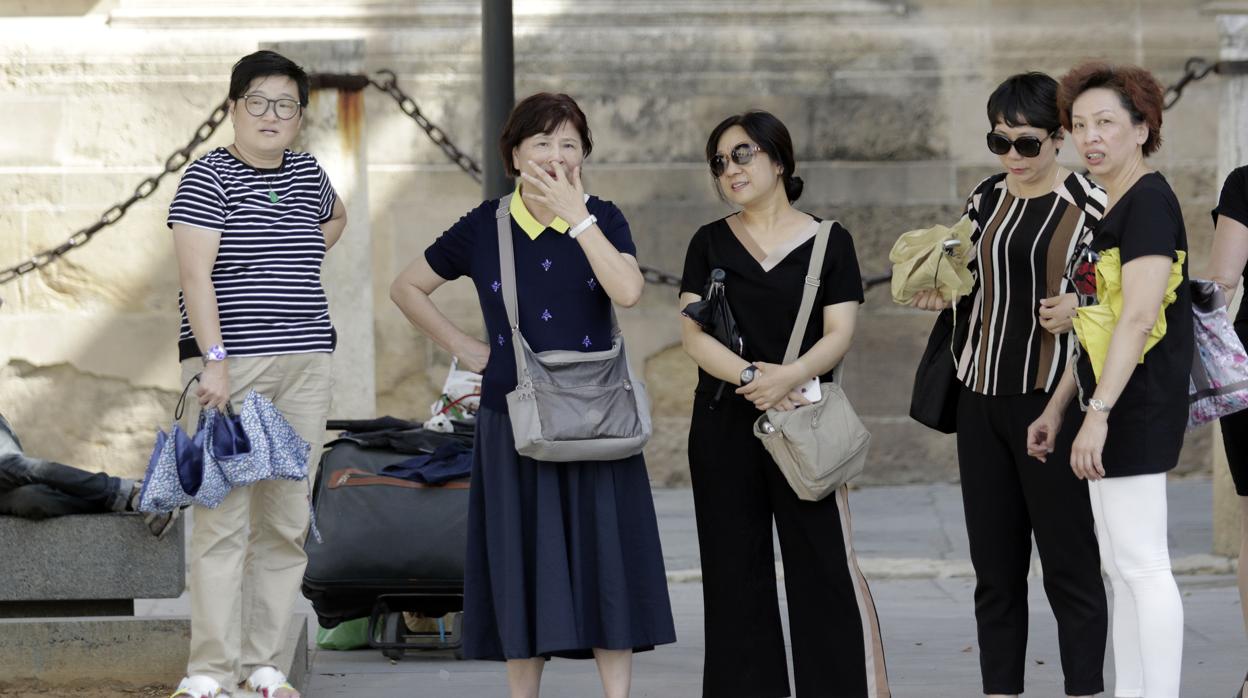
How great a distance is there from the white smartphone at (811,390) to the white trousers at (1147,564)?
0.75m

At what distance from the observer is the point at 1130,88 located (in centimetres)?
395

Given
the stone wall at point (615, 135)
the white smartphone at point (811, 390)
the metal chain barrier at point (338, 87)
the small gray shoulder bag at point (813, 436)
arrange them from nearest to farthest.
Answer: the small gray shoulder bag at point (813, 436) → the white smartphone at point (811, 390) → the metal chain barrier at point (338, 87) → the stone wall at point (615, 135)

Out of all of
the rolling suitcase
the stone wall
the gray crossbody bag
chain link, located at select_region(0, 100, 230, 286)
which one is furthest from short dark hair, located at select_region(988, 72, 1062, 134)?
the stone wall

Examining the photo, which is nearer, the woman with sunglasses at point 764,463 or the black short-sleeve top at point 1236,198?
the woman with sunglasses at point 764,463

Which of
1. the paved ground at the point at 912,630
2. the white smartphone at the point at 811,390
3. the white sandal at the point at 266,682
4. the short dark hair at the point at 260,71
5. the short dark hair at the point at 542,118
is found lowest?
the paved ground at the point at 912,630

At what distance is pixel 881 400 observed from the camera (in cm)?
923

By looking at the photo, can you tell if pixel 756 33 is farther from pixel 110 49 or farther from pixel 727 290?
pixel 727 290

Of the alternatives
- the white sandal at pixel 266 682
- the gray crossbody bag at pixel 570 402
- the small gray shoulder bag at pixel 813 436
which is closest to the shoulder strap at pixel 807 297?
the small gray shoulder bag at pixel 813 436

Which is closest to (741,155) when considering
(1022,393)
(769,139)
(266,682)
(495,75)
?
(769,139)

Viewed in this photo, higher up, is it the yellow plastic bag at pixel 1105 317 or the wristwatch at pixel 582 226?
the wristwatch at pixel 582 226

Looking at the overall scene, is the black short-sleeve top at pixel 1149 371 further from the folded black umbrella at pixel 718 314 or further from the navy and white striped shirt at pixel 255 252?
the navy and white striped shirt at pixel 255 252

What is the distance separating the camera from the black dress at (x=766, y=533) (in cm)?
438

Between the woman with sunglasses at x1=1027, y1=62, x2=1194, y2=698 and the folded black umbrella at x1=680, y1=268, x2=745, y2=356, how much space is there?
2.91 feet

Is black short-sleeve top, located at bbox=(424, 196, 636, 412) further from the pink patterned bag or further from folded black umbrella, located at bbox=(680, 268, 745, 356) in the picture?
the pink patterned bag
